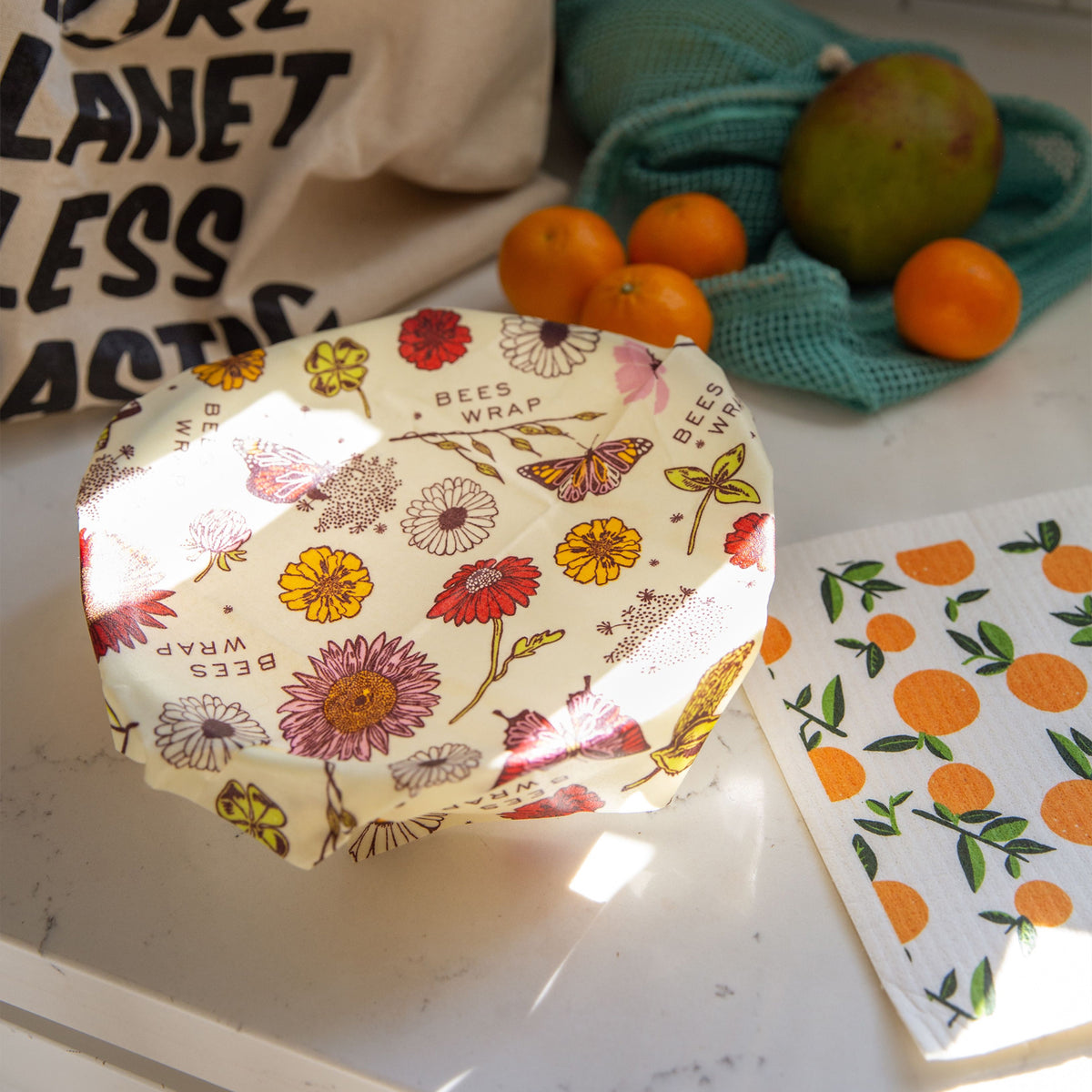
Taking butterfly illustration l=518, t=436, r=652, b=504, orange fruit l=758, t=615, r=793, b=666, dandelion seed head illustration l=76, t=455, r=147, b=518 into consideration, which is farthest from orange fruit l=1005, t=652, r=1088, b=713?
dandelion seed head illustration l=76, t=455, r=147, b=518

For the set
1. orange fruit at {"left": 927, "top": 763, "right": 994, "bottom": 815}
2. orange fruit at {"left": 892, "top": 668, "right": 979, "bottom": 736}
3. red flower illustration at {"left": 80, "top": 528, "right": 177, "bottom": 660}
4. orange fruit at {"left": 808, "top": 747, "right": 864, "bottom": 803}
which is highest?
red flower illustration at {"left": 80, "top": 528, "right": 177, "bottom": 660}

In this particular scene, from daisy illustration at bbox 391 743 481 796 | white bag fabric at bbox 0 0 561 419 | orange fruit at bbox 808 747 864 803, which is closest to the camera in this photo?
daisy illustration at bbox 391 743 481 796

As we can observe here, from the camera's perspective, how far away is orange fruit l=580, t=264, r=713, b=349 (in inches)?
23.0

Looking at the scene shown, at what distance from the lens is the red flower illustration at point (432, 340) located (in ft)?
1.76

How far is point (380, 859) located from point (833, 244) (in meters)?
0.49

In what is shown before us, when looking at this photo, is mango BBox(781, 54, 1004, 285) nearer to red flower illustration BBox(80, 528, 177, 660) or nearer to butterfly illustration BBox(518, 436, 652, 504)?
butterfly illustration BBox(518, 436, 652, 504)

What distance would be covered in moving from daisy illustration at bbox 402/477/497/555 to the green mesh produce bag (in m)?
0.24

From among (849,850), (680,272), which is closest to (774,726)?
(849,850)

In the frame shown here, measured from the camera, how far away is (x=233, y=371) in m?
0.52

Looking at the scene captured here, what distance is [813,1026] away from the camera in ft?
1.27

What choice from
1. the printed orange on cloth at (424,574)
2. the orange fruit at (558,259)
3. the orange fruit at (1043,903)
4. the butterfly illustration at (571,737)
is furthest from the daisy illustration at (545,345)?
the orange fruit at (1043,903)

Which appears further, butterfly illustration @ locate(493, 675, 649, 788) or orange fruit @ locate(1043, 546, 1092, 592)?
orange fruit @ locate(1043, 546, 1092, 592)

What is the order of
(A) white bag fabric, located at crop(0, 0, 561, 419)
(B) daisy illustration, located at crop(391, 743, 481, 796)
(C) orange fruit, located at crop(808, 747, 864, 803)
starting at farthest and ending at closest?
(A) white bag fabric, located at crop(0, 0, 561, 419)
(C) orange fruit, located at crop(808, 747, 864, 803)
(B) daisy illustration, located at crop(391, 743, 481, 796)

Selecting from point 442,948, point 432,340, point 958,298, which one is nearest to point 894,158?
point 958,298
